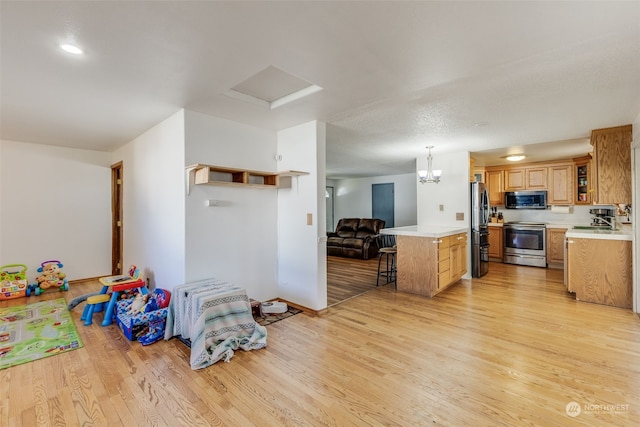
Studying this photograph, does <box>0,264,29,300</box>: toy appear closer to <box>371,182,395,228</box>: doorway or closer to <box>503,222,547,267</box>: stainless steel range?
<box>371,182,395,228</box>: doorway

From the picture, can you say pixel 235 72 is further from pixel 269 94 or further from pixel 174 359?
pixel 174 359

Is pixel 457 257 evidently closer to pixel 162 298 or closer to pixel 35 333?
pixel 162 298

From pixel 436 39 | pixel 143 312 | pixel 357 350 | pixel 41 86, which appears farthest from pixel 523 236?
pixel 41 86

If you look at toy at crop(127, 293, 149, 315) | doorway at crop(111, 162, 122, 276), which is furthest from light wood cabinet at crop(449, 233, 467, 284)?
doorway at crop(111, 162, 122, 276)

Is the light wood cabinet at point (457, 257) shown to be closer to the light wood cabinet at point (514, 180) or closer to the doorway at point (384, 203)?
the light wood cabinet at point (514, 180)

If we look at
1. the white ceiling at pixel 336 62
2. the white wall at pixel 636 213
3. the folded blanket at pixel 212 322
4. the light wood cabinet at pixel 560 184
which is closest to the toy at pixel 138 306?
the folded blanket at pixel 212 322

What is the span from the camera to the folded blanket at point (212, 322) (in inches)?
95.7

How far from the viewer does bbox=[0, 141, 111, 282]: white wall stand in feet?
14.7

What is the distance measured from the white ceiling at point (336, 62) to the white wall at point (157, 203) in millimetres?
316

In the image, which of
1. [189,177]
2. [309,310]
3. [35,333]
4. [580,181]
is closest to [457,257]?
[309,310]

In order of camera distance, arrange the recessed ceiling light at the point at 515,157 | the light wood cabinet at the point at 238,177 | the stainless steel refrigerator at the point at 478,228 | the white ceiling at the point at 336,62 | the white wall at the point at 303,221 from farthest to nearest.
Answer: the recessed ceiling light at the point at 515,157, the stainless steel refrigerator at the point at 478,228, the white wall at the point at 303,221, the light wood cabinet at the point at 238,177, the white ceiling at the point at 336,62

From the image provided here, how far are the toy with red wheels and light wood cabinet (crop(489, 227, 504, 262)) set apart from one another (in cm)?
806

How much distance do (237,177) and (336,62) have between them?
6.01 feet

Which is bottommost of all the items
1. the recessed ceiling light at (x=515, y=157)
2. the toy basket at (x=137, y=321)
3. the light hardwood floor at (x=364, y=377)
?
the light hardwood floor at (x=364, y=377)
